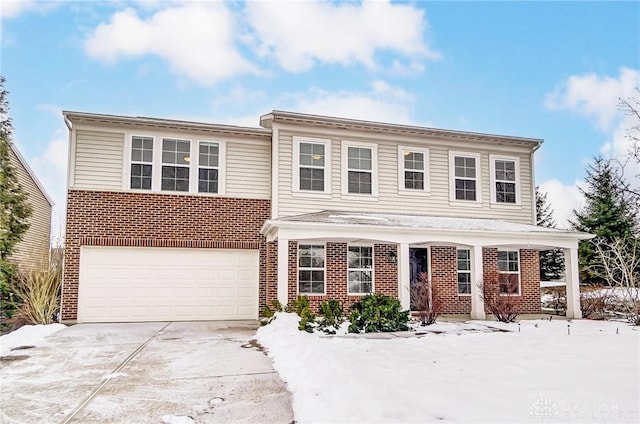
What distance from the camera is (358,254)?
12492mm

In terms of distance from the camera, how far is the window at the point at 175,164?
11773mm

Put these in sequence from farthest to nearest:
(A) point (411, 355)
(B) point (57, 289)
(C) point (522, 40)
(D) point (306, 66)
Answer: (D) point (306, 66), (C) point (522, 40), (B) point (57, 289), (A) point (411, 355)

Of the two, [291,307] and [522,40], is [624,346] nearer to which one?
[291,307]

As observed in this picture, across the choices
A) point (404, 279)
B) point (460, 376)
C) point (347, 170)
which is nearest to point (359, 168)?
point (347, 170)

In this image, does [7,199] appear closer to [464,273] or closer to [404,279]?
[404,279]

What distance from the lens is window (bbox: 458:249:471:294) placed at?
1305cm

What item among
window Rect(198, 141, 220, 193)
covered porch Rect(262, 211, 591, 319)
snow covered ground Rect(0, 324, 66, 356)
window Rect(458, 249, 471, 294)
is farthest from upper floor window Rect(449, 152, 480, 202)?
snow covered ground Rect(0, 324, 66, 356)

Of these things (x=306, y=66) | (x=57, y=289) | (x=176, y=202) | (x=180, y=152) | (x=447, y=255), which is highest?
(x=306, y=66)

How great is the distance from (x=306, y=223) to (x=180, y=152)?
14.5ft

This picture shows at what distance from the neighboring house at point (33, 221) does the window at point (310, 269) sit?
867cm

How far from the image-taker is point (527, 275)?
1345 centimetres

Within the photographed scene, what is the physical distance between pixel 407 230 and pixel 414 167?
2.96m

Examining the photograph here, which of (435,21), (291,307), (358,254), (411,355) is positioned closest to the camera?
(411,355)

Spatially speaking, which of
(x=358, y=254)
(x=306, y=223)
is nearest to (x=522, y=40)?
(x=358, y=254)
